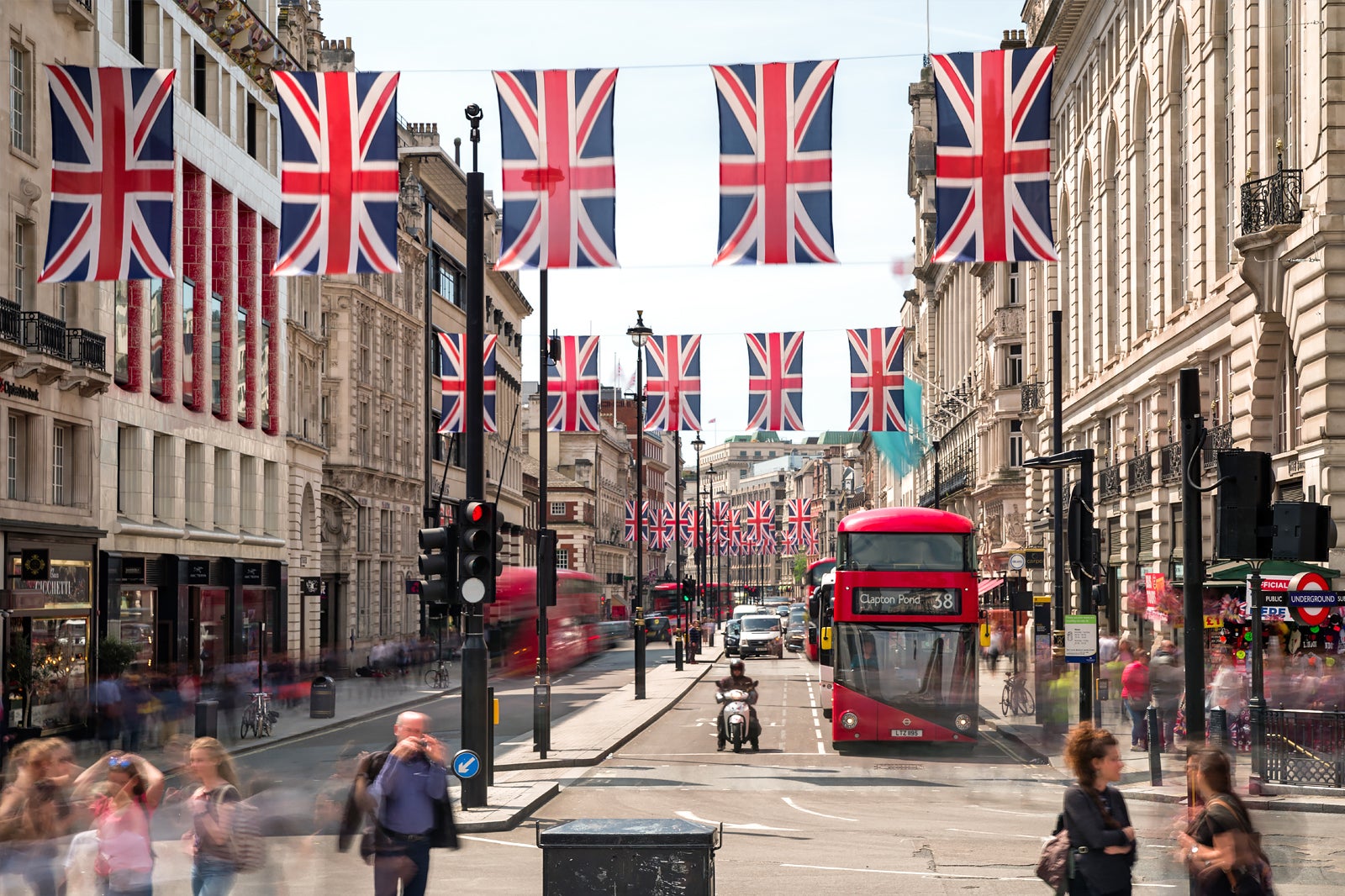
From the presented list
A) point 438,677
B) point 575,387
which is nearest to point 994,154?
point 575,387

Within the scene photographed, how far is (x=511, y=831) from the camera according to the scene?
1903cm

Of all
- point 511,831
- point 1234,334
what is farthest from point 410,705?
point 511,831

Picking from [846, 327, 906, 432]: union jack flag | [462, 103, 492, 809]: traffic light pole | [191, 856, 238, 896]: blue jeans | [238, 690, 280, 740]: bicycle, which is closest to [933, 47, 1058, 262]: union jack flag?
[462, 103, 492, 809]: traffic light pole

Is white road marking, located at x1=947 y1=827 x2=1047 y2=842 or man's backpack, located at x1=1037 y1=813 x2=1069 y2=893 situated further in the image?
white road marking, located at x1=947 y1=827 x2=1047 y2=842

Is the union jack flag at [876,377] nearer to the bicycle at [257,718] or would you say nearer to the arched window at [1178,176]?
the arched window at [1178,176]

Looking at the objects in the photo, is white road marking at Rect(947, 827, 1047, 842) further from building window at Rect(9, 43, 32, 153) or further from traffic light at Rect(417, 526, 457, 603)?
building window at Rect(9, 43, 32, 153)

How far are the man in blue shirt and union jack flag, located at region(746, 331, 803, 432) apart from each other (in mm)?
27547

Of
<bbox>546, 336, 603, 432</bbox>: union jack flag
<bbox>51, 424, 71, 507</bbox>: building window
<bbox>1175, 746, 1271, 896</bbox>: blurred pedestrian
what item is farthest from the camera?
<bbox>546, 336, 603, 432</bbox>: union jack flag

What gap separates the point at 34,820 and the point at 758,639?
67.2 metres

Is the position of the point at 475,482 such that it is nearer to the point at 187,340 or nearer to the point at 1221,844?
the point at 1221,844

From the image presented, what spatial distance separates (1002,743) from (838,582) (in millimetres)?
5819

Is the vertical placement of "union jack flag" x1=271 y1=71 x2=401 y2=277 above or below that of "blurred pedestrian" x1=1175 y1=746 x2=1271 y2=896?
above

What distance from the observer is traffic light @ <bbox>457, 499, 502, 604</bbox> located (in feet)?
62.6

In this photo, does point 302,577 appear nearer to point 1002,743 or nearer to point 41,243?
point 41,243
